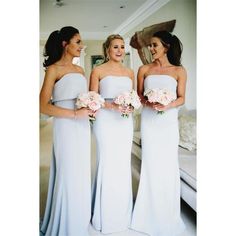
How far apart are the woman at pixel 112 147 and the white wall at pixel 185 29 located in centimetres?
13

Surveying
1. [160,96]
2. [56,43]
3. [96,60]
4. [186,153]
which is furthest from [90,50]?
[186,153]

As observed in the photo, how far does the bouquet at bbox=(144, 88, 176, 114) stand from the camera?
1996 millimetres

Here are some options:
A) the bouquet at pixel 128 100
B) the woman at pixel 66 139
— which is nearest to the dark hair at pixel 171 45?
the bouquet at pixel 128 100

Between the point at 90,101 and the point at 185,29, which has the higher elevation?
the point at 185,29

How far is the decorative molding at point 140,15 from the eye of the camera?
2021 mm

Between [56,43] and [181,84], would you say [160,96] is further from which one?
[56,43]

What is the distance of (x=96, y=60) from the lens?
1993 millimetres

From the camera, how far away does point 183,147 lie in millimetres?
2180

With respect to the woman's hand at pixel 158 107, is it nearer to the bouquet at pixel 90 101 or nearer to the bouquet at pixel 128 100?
the bouquet at pixel 128 100

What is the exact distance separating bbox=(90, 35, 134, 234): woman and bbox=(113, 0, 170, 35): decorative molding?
79 millimetres

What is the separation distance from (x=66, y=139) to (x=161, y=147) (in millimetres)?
634

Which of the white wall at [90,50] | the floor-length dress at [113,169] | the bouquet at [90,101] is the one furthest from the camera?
the floor-length dress at [113,169]
